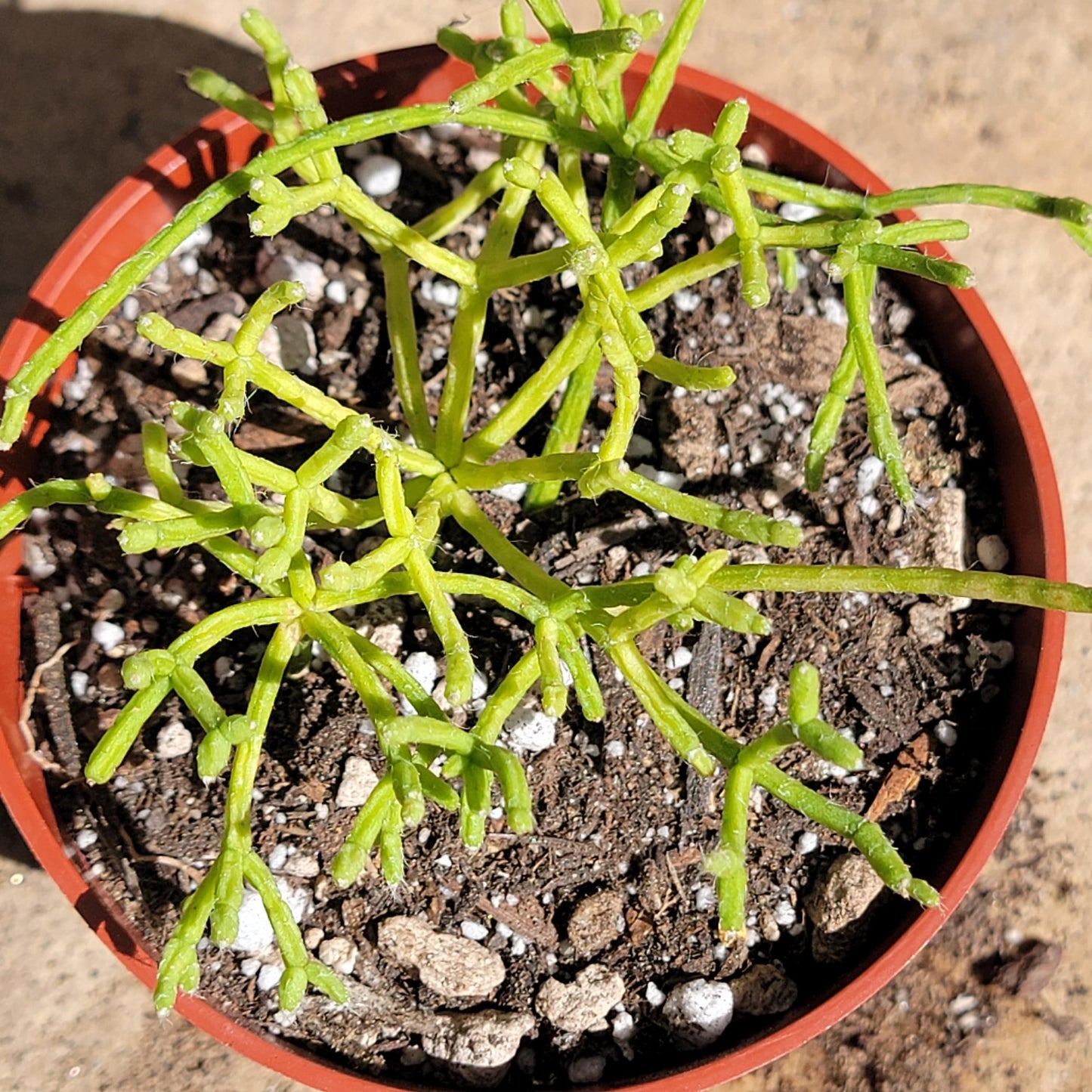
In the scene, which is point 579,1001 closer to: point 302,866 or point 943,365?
point 302,866

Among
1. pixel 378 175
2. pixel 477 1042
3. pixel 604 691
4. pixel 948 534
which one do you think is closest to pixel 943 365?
pixel 948 534

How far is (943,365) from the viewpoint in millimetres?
1710

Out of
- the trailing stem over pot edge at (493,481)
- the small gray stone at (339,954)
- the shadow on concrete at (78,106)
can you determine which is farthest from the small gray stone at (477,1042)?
the shadow on concrete at (78,106)

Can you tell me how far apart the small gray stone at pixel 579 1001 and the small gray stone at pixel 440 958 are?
72 mm

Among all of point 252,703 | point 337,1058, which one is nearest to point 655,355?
point 252,703

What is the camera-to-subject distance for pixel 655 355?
1.30m

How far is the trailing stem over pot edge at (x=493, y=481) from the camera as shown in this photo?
1.08 metres

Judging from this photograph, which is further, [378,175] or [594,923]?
[378,175]

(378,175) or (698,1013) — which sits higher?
(378,175)

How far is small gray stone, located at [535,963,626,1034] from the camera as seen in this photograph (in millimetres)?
1515

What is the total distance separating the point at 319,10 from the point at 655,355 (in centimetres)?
142

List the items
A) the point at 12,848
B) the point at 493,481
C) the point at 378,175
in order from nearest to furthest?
the point at 493,481, the point at 378,175, the point at 12,848

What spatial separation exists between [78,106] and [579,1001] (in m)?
1.86

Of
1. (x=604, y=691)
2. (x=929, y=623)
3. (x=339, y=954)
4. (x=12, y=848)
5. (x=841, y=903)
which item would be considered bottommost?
(x=12, y=848)
